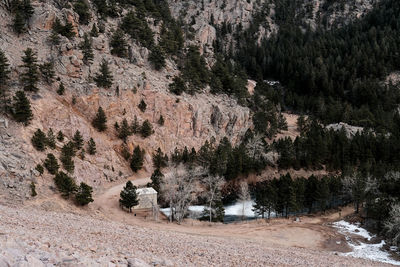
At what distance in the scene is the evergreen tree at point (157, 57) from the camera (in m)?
81.1

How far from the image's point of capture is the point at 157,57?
8100cm

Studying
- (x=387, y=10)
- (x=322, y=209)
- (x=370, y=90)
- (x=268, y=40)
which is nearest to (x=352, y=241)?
(x=322, y=209)

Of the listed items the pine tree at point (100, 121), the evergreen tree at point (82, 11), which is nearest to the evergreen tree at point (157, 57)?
the evergreen tree at point (82, 11)

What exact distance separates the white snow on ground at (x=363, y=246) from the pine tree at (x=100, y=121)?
146 ft

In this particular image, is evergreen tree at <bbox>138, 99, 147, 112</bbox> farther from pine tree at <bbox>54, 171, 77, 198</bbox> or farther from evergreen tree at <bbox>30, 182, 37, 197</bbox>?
evergreen tree at <bbox>30, 182, 37, 197</bbox>

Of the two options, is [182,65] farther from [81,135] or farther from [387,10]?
[387,10]

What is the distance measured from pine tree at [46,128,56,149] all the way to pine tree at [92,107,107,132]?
11.9 metres

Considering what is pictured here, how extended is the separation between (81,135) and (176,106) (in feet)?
80.0

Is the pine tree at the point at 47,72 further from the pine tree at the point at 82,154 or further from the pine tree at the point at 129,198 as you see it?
the pine tree at the point at 129,198

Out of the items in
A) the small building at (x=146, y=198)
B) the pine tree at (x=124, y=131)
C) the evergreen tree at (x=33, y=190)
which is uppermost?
the pine tree at (x=124, y=131)

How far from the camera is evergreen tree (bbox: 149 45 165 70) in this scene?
8106cm

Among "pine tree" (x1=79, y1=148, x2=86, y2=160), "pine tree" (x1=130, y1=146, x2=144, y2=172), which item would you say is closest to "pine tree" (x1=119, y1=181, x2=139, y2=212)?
"pine tree" (x1=79, y1=148, x2=86, y2=160)

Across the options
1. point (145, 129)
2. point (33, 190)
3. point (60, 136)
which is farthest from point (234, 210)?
point (33, 190)

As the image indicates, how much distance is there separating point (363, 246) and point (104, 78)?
5397 centimetres
